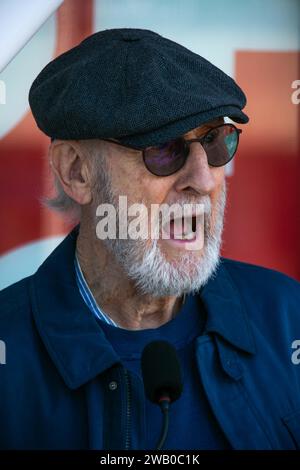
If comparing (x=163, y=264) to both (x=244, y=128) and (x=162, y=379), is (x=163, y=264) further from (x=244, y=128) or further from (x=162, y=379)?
(x=244, y=128)

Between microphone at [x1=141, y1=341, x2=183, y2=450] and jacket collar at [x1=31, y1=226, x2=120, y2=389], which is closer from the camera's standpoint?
microphone at [x1=141, y1=341, x2=183, y2=450]

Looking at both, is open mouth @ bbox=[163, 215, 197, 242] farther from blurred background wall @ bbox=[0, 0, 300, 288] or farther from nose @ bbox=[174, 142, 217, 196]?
blurred background wall @ bbox=[0, 0, 300, 288]

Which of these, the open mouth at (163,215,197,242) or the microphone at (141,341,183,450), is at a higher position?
the open mouth at (163,215,197,242)

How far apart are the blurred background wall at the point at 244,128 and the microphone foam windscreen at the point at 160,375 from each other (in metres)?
0.98

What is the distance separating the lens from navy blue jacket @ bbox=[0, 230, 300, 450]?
1502 millimetres

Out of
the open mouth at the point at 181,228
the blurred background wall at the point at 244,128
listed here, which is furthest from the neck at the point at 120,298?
the blurred background wall at the point at 244,128

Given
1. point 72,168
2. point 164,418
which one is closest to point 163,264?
point 72,168

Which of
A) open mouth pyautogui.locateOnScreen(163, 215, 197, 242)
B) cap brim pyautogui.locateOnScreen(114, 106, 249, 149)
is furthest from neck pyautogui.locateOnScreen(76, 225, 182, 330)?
cap brim pyautogui.locateOnScreen(114, 106, 249, 149)

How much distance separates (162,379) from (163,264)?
38 centimetres

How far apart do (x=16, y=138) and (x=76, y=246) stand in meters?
0.59

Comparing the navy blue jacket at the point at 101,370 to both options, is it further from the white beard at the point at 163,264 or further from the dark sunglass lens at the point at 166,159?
the dark sunglass lens at the point at 166,159

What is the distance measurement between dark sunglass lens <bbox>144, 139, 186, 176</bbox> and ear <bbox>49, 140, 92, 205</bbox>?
0.17m
